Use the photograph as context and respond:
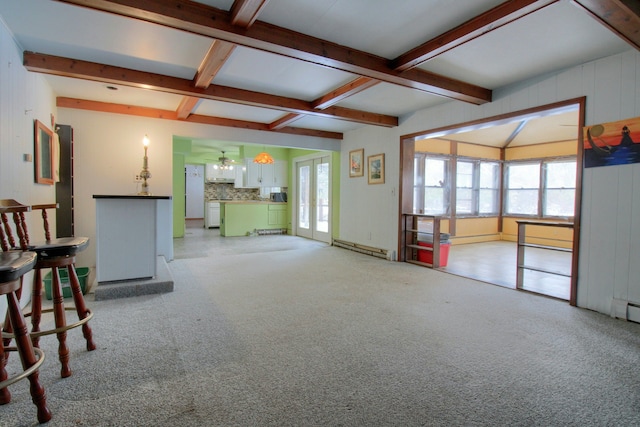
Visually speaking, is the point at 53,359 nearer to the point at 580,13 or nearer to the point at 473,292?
the point at 473,292

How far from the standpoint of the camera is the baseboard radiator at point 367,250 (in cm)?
563

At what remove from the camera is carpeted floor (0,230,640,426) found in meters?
1.61

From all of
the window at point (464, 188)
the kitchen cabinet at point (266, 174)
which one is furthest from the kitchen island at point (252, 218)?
the window at point (464, 188)

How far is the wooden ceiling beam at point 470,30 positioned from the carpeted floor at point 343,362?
2.39 m

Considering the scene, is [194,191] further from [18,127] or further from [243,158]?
[18,127]

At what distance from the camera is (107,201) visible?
3299 mm

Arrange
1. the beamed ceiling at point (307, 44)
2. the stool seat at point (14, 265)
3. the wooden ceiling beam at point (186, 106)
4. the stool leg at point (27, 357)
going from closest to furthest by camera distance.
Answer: the stool seat at point (14, 265)
the stool leg at point (27, 357)
the beamed ceiling at point (307, 44)
the wooden ceiling beam at point (186, 106)

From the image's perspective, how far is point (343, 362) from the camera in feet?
6.91

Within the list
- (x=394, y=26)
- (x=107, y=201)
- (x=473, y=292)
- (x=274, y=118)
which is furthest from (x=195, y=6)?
(x=473, y=292)

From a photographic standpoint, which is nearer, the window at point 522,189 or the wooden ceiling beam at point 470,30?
the wooden ceiling beam at point 470,30

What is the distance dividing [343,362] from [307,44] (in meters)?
2.58

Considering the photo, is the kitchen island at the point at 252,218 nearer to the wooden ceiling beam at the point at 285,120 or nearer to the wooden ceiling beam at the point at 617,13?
the wooden ceiling beam at the point at 285,120

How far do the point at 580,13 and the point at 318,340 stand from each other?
3161 millimetres

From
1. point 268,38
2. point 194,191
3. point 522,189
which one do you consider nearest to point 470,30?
point 268,38
